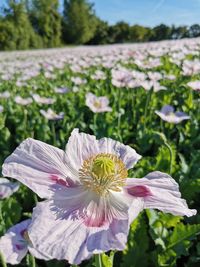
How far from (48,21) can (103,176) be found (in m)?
57.2

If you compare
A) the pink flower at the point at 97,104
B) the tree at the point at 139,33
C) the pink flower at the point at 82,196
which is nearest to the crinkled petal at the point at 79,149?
the pink flower at the point at 82,196

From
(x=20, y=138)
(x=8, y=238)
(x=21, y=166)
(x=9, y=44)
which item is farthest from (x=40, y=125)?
(x=9, y=44)

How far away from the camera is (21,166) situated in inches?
50.8

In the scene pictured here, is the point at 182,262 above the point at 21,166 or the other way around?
the other way around

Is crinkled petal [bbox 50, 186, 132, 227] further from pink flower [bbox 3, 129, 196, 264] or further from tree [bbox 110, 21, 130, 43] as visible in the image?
tree [bbox 110, 21, 130, 43]

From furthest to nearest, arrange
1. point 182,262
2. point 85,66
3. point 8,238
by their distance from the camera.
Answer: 1. point 85,66
2. point 182,262
3. point 8,238

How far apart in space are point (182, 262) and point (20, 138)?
2581 millimetres

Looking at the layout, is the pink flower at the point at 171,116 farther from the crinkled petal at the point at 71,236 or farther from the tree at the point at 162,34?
the tree at the point at 162,34

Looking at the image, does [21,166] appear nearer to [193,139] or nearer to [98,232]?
[98,232]

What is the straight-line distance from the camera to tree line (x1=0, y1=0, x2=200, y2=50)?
4600 centimetres

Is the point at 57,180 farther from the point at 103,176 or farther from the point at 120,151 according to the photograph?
the point at 120,151

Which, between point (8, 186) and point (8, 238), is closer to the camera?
point (8, 238)

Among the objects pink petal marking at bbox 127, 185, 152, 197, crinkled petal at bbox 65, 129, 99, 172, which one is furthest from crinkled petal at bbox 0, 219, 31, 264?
pink petal marking at bbox 127, 185, 152, 197

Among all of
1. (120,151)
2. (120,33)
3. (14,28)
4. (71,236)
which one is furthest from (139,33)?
(71,236)
